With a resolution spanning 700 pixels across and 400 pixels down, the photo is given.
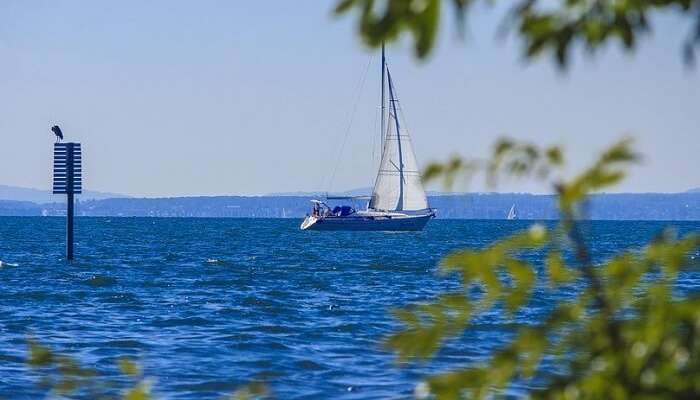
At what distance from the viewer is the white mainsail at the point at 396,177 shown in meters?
100

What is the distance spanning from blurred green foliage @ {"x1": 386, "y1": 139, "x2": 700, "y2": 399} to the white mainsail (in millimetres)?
93062

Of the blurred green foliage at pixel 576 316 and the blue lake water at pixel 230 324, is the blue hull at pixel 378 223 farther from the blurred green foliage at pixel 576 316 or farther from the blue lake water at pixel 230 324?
the blurred green foliage at pixel 576 316

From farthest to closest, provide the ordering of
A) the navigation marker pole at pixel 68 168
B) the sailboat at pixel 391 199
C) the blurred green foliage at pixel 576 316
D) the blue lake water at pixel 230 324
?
1. the sailboat at pixel 391 199
2. the navigation marker pole at pixel 68 168
3. the blue lake water at pixel 230 324
4. the blurred green foliage at pixel 576 316

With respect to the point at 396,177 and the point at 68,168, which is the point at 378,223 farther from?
the point at 68,168

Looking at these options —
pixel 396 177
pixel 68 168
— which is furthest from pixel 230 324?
pixel 396 177

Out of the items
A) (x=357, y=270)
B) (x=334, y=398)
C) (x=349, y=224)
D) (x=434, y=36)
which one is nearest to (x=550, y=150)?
(x=434, y=36)

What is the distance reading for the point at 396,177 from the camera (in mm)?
104500

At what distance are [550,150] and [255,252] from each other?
68.8 metres

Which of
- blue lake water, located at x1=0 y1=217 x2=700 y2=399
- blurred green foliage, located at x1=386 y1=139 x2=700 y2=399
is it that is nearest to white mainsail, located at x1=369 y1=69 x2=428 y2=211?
blue lake water, located at x1=0 y1=217 x2=700 y2=399

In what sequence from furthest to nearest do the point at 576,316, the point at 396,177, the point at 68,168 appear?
1. the point at 396,177
2. the point at 68,168
3. the point at 576,316

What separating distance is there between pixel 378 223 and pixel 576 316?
10765cm

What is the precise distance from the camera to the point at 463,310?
10.3 feet

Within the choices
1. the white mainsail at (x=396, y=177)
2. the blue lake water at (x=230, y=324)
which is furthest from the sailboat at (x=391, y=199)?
the blue lake water at (x=230, y=324)

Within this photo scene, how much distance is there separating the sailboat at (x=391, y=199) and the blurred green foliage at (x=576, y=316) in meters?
93.3
